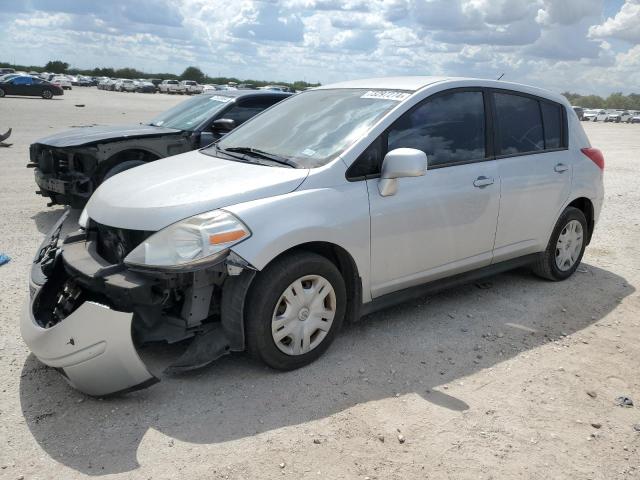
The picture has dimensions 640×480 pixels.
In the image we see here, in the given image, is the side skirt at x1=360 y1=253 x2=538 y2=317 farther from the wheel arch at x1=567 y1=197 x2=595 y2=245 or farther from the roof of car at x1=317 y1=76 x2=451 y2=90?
the roof of car at x1=317 y1=76 x2=451 y2=90

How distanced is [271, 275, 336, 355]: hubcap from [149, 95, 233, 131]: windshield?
15.1ft

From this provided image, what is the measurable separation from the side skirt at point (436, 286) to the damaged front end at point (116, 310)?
3.55ft

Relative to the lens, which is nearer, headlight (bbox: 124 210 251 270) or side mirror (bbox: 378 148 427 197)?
headlight (bbox: 124 210 251 270)

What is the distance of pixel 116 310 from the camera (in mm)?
3223

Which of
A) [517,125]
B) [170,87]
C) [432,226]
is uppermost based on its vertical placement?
[170,87]

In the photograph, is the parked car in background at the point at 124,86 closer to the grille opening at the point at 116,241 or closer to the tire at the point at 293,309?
the grille opening at the point at 116,241

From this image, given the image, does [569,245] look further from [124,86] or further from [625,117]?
[625,117]

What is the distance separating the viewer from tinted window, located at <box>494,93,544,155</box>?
4812 millimetres

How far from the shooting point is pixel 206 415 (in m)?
3.21

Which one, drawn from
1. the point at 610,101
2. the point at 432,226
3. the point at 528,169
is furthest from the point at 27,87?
the point at 610,101

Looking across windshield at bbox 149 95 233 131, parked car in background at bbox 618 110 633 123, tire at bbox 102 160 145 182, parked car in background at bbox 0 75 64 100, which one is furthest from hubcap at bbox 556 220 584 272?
parked car in background at bbox 618 110 633 123

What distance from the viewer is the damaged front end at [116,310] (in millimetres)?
3076

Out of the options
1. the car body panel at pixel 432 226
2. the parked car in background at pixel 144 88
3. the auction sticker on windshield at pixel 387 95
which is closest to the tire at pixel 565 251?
the car body panel at pixel 432 226

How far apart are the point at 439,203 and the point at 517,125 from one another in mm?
1350
